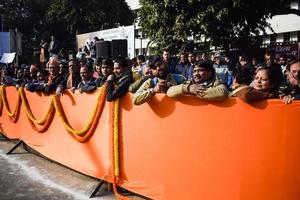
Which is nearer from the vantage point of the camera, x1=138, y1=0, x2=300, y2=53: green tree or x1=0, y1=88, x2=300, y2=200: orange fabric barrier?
x1=0, y1=88, x2=300, y2=200: orange fabric barrier

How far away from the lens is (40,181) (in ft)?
21.8

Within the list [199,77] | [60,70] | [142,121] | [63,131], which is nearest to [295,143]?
[199,77]

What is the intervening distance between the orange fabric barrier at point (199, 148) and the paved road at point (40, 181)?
10.2 inches

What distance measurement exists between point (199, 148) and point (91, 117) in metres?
2.26

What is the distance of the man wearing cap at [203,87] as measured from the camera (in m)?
4.27

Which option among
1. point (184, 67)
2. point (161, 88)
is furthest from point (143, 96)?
A: point (184, 67)

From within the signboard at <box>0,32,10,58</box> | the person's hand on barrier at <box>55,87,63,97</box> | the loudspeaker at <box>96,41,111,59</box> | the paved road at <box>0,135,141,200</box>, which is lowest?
the paved road at <box>0,135,141,200</box>

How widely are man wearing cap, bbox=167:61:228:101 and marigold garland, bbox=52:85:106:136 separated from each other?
5.04 ft

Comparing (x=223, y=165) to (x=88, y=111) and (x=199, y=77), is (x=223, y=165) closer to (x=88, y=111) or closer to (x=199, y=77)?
(x=199, y=77)

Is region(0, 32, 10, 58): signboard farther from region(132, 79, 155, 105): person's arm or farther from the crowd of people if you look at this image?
region(132, 79, 155, 105): person's arm

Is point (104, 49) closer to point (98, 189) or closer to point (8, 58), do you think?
point (98, 189)

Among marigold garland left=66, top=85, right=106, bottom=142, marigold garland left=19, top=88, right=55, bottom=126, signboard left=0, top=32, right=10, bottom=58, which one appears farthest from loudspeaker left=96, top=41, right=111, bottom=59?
signboard left=0, top=32, right=10, bottom=58

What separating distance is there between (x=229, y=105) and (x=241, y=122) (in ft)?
0.70

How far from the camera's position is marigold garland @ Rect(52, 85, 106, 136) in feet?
20.0
